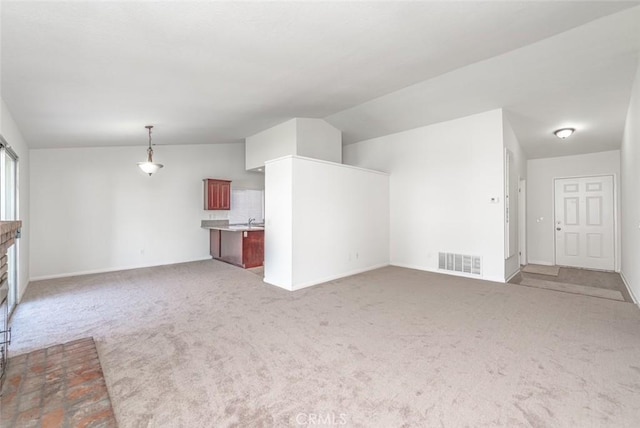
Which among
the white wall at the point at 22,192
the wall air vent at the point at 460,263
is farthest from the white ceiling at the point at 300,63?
the wall air vent at the point at 460,263

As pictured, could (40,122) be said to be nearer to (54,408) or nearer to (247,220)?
(54,408)

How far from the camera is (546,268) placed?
630 centimetres

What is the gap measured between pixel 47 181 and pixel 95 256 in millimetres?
1606

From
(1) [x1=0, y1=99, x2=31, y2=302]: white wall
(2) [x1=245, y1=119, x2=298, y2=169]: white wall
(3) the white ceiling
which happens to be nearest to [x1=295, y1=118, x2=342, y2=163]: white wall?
(2) [x1=245, y1=119, x2=298, y2=169]: white wall

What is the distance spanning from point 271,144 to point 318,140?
38.9 inches

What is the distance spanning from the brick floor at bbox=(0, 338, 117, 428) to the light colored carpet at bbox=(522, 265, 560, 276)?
22.9 feet

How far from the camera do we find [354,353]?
8.08 ft

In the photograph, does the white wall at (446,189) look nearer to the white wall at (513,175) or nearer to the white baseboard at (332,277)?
the white wall at (513,175)

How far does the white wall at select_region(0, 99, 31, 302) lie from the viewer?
3.43 meters

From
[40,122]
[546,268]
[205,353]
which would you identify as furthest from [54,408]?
[546,268]

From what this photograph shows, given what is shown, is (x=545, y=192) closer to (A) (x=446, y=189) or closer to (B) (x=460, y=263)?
(A) (x=446, y=189)

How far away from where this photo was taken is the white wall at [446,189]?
494 centimetres

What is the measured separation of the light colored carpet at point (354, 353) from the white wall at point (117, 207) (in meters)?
1.44

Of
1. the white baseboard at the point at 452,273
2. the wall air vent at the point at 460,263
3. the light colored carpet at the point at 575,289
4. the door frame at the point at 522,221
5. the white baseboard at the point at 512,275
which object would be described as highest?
the door frame at the point at 522,221
